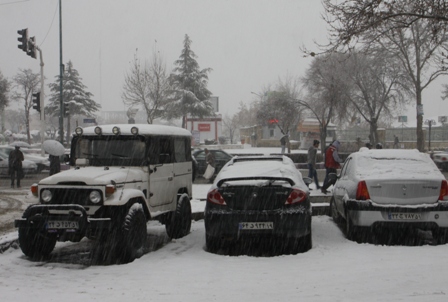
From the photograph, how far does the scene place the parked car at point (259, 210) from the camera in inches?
292

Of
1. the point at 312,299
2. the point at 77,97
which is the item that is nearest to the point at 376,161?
the point at 312,299

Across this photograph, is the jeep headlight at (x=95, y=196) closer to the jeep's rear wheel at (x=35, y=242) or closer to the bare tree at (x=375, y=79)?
the jeep's rear wheel at (x=35, y=242)

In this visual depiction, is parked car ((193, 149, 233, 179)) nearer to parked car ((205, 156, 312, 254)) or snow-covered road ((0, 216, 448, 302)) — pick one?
snow-covered road ((0, 216, 448, 302))

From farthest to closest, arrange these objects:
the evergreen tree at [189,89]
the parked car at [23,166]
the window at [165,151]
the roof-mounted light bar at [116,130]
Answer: the evergreen tree at [189,89], the parked car at [23,166], the window at [165,151], the roof-mounted light bar at [116,130]

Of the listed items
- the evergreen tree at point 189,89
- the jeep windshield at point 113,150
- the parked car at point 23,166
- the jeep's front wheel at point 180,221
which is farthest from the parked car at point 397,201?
the evergreen tree at point 189,89

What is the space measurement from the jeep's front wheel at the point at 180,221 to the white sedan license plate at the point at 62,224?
2403mm

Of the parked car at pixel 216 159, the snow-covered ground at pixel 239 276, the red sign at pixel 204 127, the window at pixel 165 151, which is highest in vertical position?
the red sign at pixel 204 127

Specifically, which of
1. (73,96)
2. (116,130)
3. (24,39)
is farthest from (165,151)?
(73,96)

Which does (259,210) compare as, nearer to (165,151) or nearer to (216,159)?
(165,151)

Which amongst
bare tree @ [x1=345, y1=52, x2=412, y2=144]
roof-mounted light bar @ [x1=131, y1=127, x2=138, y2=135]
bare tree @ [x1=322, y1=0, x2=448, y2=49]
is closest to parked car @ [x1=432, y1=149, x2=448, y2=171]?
bare tree @ [x1=345, y1=52, x2=412, y2=144]

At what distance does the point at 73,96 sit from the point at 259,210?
61931 mm

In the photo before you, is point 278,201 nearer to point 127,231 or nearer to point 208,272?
point 208,272

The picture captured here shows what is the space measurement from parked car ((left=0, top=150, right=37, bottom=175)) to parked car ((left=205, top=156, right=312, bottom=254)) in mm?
19511

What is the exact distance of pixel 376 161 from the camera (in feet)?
29.1
